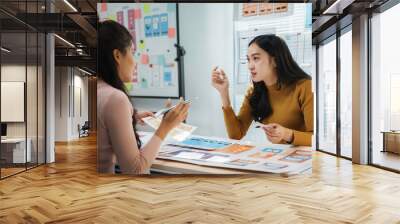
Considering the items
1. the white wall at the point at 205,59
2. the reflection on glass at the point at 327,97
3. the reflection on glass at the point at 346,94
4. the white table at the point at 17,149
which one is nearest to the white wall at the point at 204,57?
the white wall at the point at 205,59

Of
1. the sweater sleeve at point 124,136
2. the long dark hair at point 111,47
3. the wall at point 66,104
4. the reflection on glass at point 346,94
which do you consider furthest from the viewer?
the wall at point 66,104

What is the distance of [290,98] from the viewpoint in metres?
6.04

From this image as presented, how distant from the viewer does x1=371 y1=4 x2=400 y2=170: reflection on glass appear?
693 cm

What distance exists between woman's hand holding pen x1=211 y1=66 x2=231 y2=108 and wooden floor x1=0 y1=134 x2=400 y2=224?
4.09 feet

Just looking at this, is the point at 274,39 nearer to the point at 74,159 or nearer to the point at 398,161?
the point at 398,161

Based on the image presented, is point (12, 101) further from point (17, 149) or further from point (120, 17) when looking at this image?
point (120, 17)

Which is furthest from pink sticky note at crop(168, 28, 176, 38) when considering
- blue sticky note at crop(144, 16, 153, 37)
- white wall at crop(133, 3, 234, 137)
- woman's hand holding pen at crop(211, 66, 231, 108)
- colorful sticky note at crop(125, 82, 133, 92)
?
colorful sticky note at crop(125, 82, 133, 92)

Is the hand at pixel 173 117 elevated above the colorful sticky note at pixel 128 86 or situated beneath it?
situated beneath

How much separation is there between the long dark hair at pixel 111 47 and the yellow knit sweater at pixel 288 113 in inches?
60.6

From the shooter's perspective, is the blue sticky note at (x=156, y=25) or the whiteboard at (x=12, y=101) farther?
the whiteboard at (x=12, y=101)

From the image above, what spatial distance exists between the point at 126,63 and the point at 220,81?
151cm

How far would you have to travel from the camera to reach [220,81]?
609cm

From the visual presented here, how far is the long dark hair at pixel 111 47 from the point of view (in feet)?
19.7

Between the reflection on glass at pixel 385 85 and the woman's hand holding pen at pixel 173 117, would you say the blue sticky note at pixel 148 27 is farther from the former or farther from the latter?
the reflection on glass at pixel 385 85
